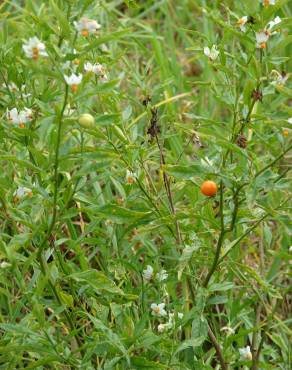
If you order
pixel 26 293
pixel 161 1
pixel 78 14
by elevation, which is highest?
pixel 78 14

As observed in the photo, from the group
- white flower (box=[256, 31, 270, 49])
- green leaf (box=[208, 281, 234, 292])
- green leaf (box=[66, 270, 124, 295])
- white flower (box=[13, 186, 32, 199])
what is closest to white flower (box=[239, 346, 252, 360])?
green leaf (box=[208, 281, 234, 292])

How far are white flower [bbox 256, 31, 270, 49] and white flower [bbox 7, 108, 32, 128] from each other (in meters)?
0.49

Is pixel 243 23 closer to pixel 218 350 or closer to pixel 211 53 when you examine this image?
pixel 211 53

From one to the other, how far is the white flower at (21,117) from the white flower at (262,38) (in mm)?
487

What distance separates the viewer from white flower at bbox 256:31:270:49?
165cm

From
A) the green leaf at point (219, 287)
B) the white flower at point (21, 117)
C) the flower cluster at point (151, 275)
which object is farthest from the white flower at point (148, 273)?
the white flower at point (21, 117)

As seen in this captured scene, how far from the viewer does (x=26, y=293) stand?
1.80 metres

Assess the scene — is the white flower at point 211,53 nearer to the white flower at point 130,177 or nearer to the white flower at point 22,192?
the white flower at point 130,177

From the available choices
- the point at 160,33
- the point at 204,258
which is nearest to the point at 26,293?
the point at 204,258

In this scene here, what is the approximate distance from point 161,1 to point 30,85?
2289 millimetres

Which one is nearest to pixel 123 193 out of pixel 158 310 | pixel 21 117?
pixel 158 310

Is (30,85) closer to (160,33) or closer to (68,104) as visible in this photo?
(68,104)

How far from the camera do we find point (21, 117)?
1.72 m

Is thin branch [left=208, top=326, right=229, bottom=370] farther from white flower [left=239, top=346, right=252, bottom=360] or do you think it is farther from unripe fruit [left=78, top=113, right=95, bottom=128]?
unripe fruit [left=78, top=113, right=95, bottom=128]
